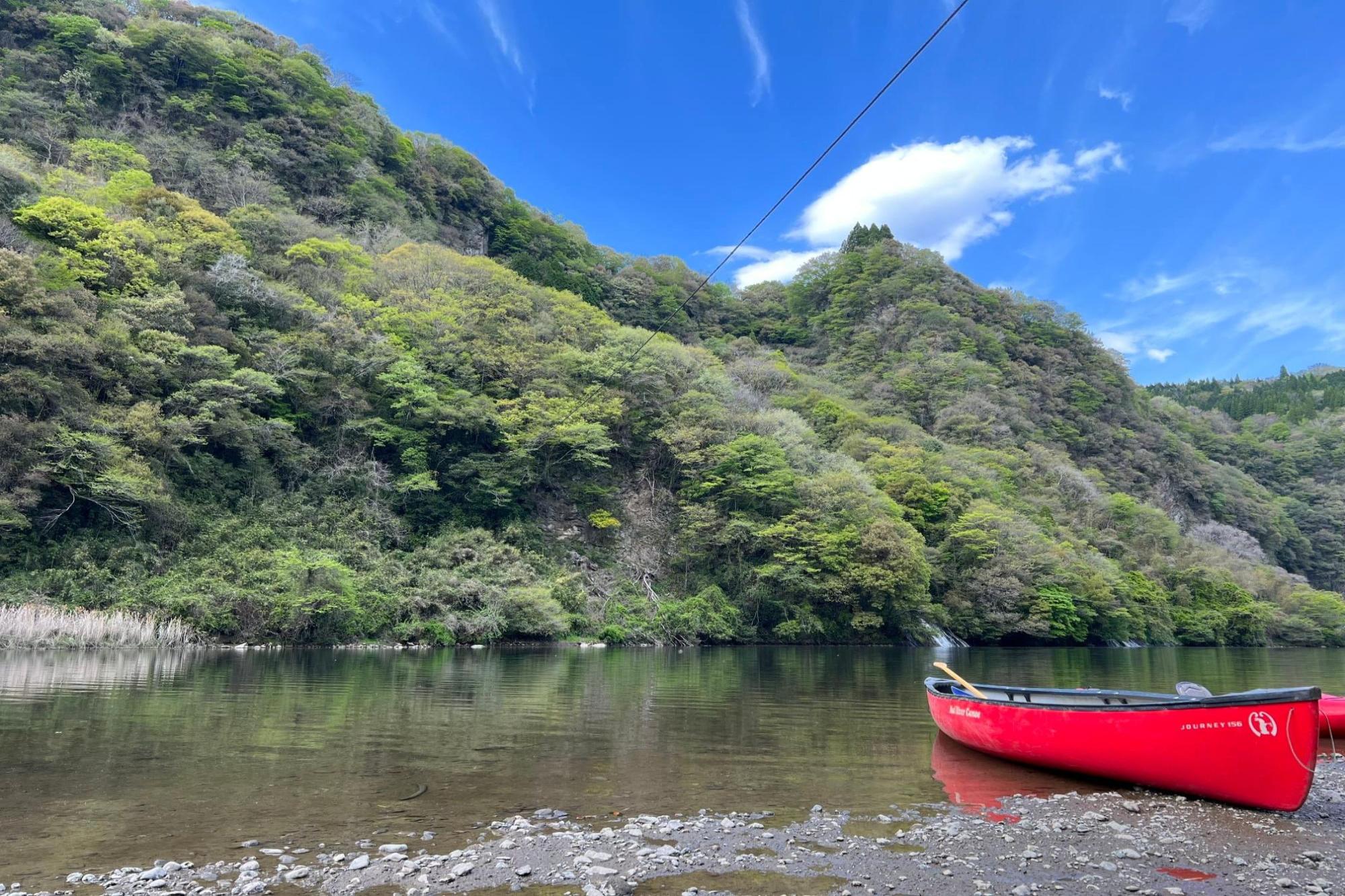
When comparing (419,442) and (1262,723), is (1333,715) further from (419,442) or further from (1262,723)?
(419,442)

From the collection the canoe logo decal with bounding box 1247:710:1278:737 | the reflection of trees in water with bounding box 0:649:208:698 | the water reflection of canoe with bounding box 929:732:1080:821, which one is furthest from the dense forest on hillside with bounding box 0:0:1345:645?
the canoe logo decal with bounding box 1247:710:1278:737

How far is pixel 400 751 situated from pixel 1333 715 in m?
13.3

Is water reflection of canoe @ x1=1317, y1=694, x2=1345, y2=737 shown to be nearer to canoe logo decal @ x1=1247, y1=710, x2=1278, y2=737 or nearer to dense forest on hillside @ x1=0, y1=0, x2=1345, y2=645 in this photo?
canoe logo decal @ x1=1247, y1=710, x2=1278, y2=737

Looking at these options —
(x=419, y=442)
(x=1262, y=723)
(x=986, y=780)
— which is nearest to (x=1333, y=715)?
(x=1262, y=723)

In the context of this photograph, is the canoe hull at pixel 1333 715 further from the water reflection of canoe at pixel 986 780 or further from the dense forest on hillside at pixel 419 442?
the dense forest on hillside at pixel 419 442

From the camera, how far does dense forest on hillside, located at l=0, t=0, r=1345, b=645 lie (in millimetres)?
24562

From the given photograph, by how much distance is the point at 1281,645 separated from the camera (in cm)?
4894

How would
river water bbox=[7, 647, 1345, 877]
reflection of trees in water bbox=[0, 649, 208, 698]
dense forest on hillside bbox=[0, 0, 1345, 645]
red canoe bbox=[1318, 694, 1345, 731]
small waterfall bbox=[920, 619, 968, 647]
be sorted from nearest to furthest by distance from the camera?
river water bbox=[7, 647, 1345, 877], red canoe bbox=[1318, 694, 1345, 731], reflection of trees in water bbox=[0, 649, 208, 698], dense forest on hillside bbox=[0, 0, 1345, 645], small waterfall bbox=[920, 619, 968, 647]

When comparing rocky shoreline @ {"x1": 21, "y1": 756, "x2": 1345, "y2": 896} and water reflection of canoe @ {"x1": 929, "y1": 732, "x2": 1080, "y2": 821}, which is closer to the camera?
rocky shoreline @ {"x1": 21, "y1": 756, "x2": 1345, "y2": 896}

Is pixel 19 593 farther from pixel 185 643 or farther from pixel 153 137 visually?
pixel 153 137

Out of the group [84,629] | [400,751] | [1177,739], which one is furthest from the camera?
[84,629]

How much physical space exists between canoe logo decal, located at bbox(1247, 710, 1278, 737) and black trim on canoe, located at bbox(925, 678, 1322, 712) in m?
0.09

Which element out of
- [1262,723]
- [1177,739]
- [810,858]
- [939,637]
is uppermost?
[1262,723]

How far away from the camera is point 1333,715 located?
421 inches
